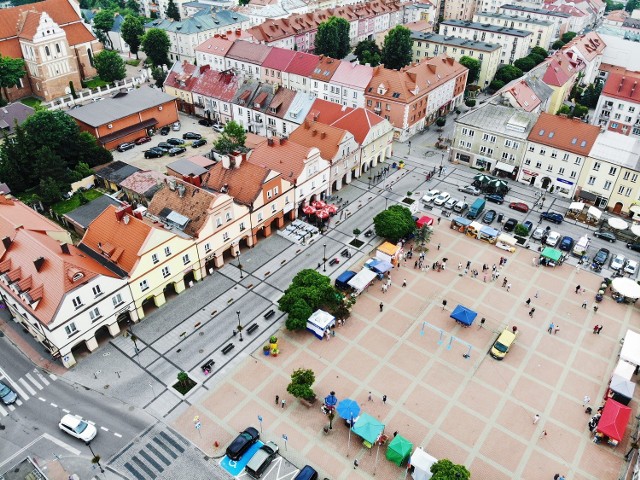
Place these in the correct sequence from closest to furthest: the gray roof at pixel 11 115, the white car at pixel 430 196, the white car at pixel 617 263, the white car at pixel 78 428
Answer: the white car at pixel 78 428 → the white car at pixel 617 263 → the white car at pixel 430 196 → the gray roof at pixel 11 115

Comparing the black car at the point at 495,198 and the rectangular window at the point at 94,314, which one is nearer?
the rectangular window at the point at 94,314

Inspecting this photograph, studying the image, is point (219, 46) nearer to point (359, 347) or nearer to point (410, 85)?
point (410, 85)

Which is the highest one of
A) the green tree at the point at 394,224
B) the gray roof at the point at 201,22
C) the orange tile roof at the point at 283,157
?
the gray roof at the point at 201,22

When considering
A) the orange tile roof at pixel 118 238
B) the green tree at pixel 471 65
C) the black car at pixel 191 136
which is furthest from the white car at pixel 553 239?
the black car at pixel 191 136

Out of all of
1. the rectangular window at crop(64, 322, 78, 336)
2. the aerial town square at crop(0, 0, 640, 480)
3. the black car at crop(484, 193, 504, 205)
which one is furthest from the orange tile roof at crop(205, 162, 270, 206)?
the black car at crop(484, 193, 504, 205)

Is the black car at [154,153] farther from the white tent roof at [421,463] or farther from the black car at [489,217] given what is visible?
the white tent roof at [421,463]

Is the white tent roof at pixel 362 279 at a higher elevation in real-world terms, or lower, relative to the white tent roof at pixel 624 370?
Answer: higher

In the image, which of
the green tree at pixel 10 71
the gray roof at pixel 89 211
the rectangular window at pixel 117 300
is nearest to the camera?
the rectangular window at pixel 117 300

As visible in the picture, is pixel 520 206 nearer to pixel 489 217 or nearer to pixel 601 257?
pixel 489 217
